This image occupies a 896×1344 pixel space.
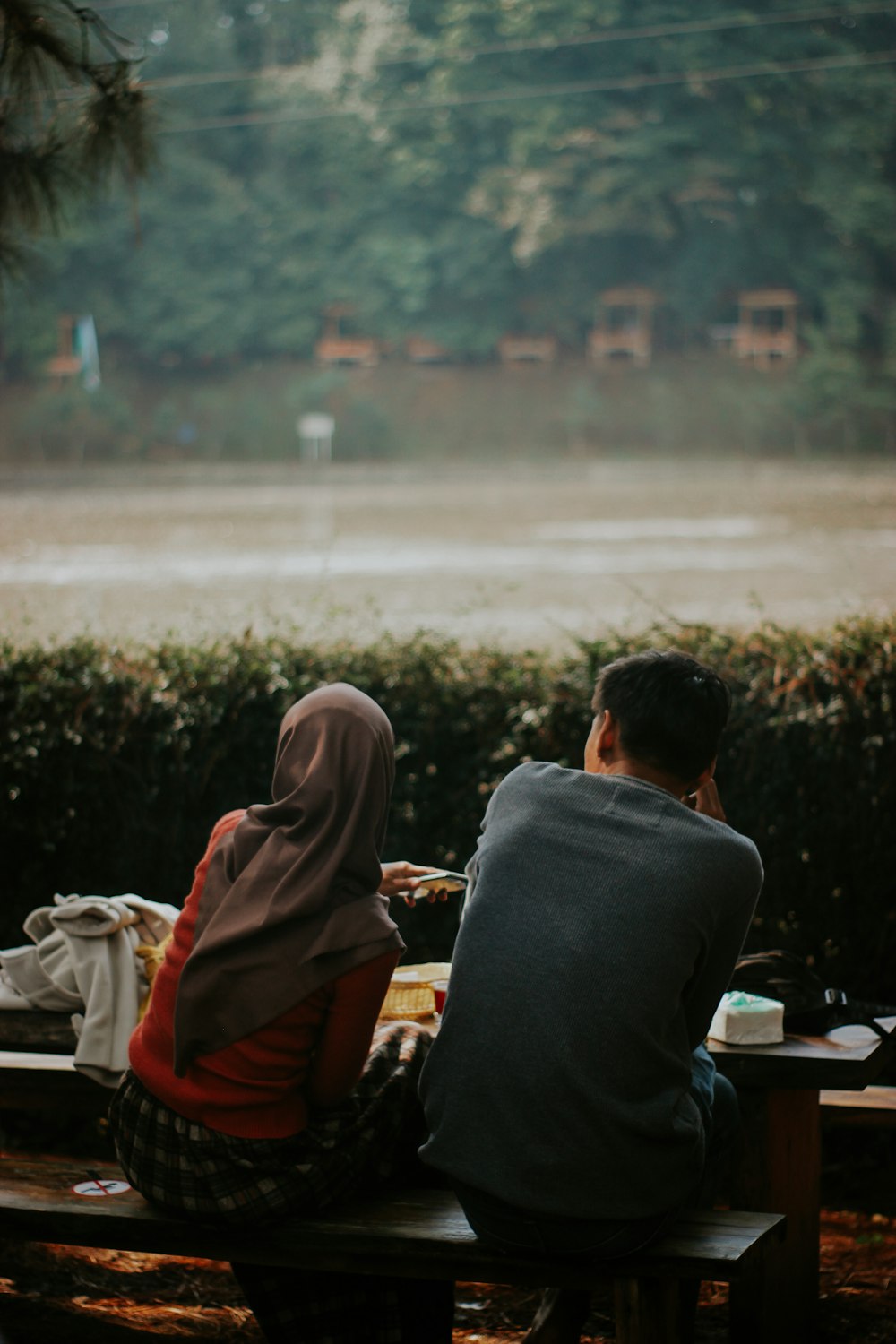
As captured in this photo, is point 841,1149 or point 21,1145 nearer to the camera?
point 841,1149

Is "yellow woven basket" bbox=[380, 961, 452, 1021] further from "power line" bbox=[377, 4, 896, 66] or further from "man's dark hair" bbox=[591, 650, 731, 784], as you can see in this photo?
"power line" bbox=[377, 4, 896, 66]

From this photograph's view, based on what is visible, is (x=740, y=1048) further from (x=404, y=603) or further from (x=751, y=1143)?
(x=404, y=603)

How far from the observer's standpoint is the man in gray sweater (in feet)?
6.60

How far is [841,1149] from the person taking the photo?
4148 millimetres

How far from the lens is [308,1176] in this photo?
2309 millimetres

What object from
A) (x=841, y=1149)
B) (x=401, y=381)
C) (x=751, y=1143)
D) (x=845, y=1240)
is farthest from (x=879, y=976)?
(x=401, y=381)

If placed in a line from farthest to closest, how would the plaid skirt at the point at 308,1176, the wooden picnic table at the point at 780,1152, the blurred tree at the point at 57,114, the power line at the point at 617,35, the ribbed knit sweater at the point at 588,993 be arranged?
the power line at the point at 617,35
the blurred tree at the point at 57,114
the wooden picnic table at the point at 780,1152
the plaid skirt at the point at 308,1176
the ribbed knit sweater at the point at 588,993

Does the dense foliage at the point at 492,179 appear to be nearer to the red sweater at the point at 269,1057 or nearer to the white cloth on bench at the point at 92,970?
the white cloth on bench at the point at 92,970

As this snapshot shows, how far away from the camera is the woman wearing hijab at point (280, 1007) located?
7.13 ft

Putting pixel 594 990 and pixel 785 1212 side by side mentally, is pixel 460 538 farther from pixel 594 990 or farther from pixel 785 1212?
pixel 594 990

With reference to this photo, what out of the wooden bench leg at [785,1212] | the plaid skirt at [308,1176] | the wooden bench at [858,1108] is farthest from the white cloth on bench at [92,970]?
the wooden bench at [858,1108]

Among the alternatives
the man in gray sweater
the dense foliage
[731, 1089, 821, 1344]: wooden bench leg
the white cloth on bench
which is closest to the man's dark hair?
the man in gray sweater

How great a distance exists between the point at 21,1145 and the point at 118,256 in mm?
27704

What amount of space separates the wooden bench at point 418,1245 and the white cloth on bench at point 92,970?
1.11 feet
